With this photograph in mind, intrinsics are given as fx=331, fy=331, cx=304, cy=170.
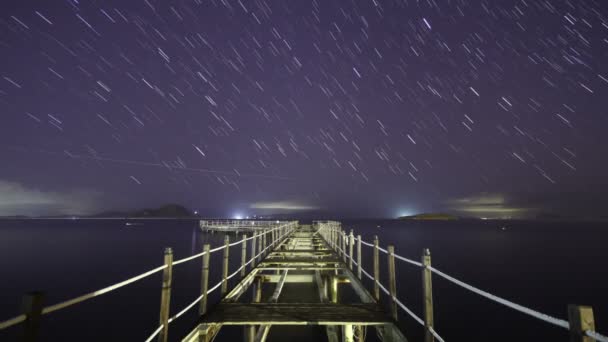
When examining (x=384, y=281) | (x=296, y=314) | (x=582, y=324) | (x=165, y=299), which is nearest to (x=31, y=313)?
(x=165, y=299)

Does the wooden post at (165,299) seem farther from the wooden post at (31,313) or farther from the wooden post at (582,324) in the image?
the wooden post at (582,324)

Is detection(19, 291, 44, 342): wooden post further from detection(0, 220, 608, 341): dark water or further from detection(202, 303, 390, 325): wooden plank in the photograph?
detection(0, 220, 608, 341): dark water

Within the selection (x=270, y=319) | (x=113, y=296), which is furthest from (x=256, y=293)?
(x=113, y=296)

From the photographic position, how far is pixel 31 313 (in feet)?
8.14

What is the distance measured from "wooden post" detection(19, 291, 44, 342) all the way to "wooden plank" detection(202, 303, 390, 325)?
9.73 feet

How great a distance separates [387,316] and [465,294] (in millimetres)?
26597

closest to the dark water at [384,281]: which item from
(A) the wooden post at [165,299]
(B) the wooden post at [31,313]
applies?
(A) the wooden post at [165,299]

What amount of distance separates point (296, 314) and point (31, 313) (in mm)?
3999

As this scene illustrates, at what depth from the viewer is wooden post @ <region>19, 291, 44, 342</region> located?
2.45m

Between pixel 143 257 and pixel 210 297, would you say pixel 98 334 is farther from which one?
pixel 143 257

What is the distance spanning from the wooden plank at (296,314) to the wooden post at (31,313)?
297 cm

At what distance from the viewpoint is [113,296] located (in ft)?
82.8

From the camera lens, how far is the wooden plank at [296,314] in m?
5.33

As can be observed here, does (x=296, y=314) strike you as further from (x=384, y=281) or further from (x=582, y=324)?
(x=384, y=281)
